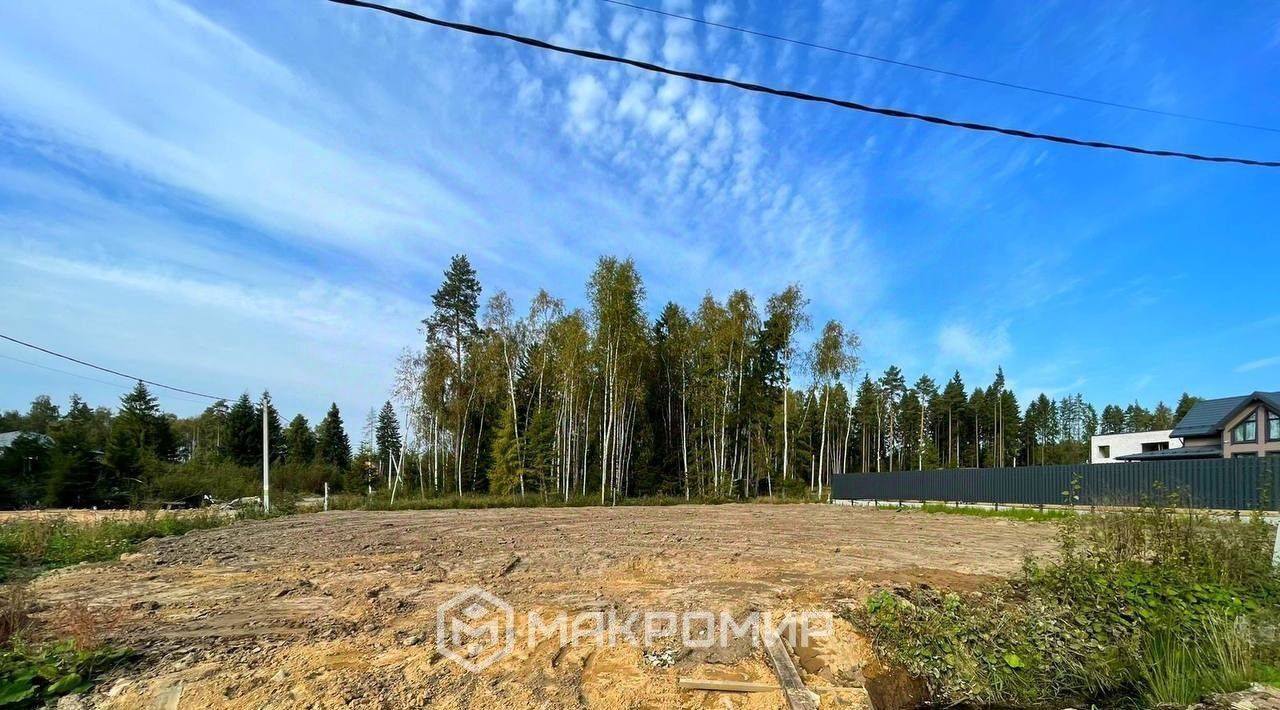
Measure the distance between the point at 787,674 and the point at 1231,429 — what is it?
41.1 meters

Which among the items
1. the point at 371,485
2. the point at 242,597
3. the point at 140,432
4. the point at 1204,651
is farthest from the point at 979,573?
the point at 140,432

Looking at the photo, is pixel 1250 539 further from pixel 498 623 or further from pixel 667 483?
pixel 667 483

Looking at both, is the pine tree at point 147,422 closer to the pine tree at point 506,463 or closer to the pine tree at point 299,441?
the pine tree at point 299,441

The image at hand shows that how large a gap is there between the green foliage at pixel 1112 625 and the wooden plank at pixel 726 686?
4.58 ft

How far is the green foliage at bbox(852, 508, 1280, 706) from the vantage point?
15.5 feet

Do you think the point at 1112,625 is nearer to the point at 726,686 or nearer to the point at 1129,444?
the point at 726,686

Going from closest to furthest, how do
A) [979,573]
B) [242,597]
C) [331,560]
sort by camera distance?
[242,597]
[979,573]
[331,560]

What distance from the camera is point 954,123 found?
15.7 ft

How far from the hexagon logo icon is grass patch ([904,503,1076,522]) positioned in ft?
57.9

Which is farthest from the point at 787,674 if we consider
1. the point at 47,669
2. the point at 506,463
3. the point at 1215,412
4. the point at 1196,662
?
the point at 1215,412

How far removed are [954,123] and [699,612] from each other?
193 inches

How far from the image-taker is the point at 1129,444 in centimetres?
4716

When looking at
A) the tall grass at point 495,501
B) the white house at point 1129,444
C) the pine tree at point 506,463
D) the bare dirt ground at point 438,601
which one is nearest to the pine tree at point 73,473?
the tall grass at point 495,501

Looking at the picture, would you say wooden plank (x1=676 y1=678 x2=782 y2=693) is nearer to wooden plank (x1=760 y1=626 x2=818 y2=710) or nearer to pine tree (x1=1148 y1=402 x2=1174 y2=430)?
wooden plank (x1=760 y1=626 x2=818 y2=710)
